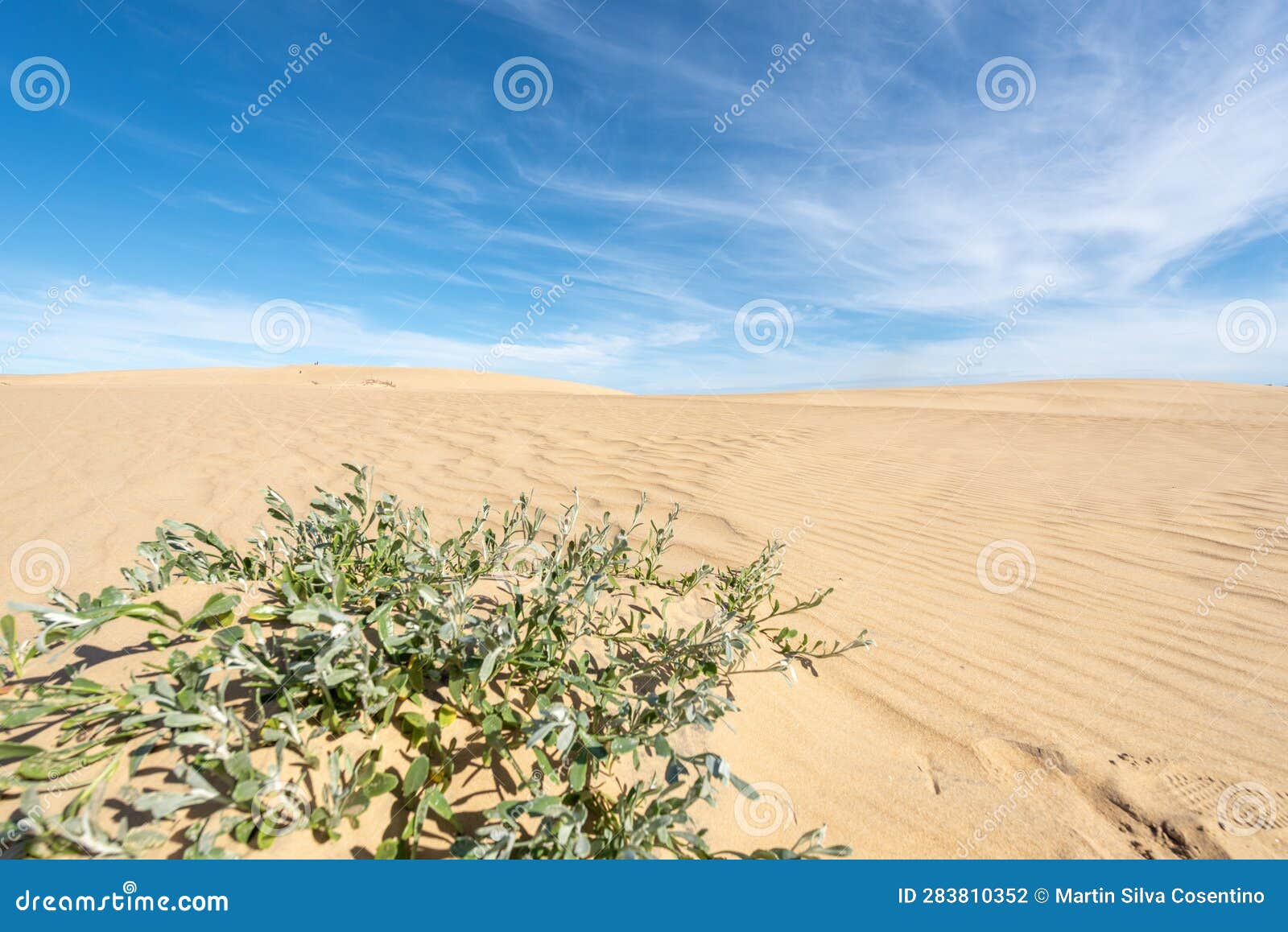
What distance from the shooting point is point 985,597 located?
316 cm

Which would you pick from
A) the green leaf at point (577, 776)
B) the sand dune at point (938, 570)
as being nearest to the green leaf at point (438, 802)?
the green leaf at point (577, 776)

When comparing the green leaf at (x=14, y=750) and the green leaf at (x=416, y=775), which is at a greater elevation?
the green leaf at (x=14, y=750)

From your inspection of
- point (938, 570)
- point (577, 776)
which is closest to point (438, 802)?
point (577, 776)

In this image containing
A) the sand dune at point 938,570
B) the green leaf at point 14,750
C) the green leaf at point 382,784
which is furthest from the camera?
the sand dune at point 938,570

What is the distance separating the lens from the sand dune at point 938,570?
1708mm

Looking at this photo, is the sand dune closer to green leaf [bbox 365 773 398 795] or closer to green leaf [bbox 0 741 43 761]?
green leaf [bbox 365 773 398 795]

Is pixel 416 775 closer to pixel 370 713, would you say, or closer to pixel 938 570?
pixel 370 713

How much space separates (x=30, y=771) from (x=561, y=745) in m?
1.10

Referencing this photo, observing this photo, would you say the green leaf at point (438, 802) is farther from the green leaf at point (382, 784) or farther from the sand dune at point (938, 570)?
the sand dune at point (938, 570)

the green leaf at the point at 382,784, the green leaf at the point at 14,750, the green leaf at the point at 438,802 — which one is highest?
the green leaf at the point at 14,750

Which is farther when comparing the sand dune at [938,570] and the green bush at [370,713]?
the sand dune at [938,570]

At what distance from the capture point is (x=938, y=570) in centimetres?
353

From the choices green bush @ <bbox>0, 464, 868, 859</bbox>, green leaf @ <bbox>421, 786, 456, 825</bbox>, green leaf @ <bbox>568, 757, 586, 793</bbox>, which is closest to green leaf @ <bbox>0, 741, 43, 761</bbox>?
green bush @ <bbox>0, 464, 868, 859</bbox>

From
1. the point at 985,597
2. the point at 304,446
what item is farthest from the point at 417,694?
the point at 304,446
